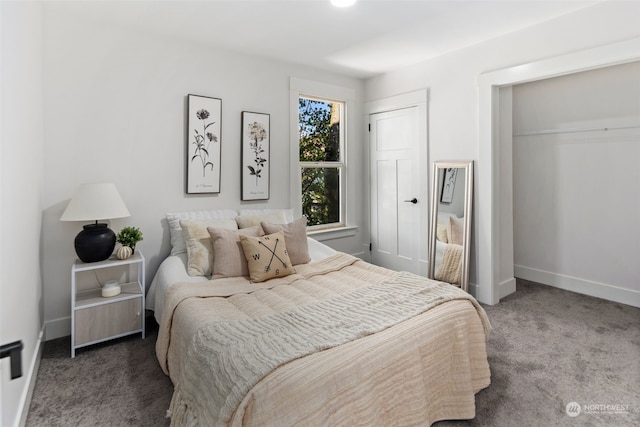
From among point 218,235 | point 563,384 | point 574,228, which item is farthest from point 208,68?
point 574,228

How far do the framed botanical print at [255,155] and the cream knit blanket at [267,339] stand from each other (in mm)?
1845

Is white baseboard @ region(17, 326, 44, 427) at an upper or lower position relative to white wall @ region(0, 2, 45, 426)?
lower

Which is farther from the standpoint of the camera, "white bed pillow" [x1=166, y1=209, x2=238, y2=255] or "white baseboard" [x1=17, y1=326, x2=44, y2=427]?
"white bed pillow" [x1=166, y1=209, x2=238, y2=255]

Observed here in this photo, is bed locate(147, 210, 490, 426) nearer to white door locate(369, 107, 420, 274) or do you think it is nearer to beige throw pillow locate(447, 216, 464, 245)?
beige throw pillow locate(447, 216, 464, 245)

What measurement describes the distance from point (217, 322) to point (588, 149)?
3.97 m

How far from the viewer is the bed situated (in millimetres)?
1287

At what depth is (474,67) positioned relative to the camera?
331 centimetres

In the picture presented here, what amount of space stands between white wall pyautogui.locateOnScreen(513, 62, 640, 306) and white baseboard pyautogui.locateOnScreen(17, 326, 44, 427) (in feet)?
15.2

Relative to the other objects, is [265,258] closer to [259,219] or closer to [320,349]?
[259,219]

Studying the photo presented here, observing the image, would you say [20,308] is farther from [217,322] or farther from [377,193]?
[377,193]

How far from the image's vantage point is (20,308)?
1.77 meters

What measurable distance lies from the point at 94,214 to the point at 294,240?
148 cm

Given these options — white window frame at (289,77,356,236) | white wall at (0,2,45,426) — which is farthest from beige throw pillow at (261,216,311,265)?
white wall at (0,2,45,426)

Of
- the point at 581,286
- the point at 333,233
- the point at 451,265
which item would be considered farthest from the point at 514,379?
the point at 333,233
